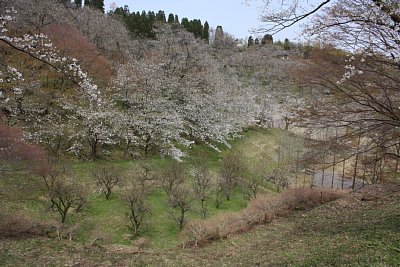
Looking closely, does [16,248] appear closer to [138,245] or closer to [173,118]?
[138,245]

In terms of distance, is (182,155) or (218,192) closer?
(218,192)

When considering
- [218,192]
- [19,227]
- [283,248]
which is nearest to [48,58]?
[283,248]

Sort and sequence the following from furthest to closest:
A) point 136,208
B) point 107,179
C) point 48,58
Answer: point 107,179
point 136,208
point 48,58

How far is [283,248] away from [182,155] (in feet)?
50.1

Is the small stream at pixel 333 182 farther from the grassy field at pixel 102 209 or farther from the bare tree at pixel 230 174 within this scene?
the grassy field at pixel 102 209

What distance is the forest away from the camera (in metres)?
9.20

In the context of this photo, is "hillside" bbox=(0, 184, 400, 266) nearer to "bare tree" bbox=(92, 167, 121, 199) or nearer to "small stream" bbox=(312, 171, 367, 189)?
"bare tree" bbox=(92, 167, 121, 199)

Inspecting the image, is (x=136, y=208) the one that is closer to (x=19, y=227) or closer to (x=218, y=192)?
(x=19, y=227)

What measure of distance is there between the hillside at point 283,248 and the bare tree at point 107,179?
5.42m

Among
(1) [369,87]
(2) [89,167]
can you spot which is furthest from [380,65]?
(2) [89,167]

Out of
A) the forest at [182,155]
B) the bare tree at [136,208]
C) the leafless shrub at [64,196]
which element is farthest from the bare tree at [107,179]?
the bare tree at [136,208]

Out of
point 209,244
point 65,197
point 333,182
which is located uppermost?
point 65,197

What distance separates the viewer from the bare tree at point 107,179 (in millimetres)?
18578

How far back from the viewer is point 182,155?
84.5 feet
